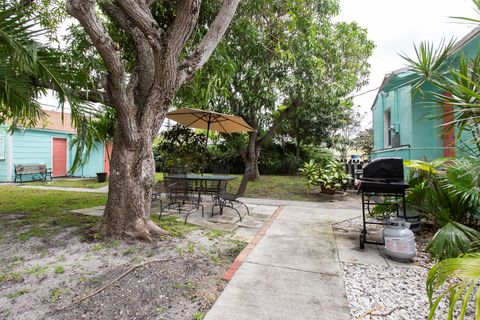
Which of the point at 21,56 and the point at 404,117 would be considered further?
the point at 404,117

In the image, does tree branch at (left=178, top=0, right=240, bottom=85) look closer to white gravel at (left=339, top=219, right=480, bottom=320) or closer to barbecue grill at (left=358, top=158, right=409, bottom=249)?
barbecue grill at (left=358, top=158, right=409, bottom=249)

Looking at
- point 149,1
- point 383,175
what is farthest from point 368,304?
point 149,1

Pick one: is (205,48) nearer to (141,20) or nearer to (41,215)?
(141,20)

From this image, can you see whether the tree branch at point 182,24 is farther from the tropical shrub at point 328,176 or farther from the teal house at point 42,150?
the teal house at point 42,150

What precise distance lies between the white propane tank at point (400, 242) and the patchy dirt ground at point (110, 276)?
2.11 metres

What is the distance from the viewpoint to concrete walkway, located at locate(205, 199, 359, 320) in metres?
2.14

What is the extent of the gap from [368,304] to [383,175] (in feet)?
7.01

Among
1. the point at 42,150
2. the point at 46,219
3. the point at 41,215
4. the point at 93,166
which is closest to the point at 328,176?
the point at 46,219

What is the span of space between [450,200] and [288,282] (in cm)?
297

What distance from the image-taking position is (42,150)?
43.6 feet

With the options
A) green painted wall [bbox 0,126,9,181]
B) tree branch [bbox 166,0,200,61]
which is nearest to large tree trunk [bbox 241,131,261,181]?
tree branch [bbox 166,0,200,61]

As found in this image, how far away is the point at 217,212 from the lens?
19.2 ft

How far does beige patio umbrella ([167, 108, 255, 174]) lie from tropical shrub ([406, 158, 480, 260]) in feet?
13.7

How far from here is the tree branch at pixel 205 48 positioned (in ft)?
13.5
